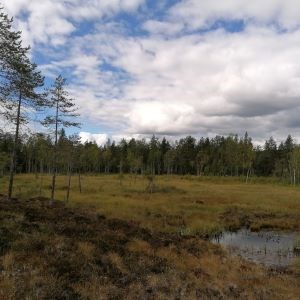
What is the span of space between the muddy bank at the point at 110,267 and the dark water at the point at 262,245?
103 inches

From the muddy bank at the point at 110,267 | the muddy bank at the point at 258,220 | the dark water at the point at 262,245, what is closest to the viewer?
the muddy bank at the point at 110,267

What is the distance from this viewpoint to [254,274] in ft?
54.9

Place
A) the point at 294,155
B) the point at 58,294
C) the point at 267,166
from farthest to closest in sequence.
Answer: the point at 267,166
the point at 294,155
the point at 58,294

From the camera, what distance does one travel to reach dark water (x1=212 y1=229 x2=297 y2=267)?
21875 millimetres

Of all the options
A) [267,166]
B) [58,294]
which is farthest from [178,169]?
[58,294]

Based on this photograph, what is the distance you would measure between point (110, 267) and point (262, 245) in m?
15.1

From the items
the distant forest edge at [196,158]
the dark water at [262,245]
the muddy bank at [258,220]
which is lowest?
the dark water at [262,245]

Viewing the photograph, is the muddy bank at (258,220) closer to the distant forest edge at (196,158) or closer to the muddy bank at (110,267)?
the muddy bank at (110,267)

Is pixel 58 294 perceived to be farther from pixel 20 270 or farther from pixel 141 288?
pixel 141 288

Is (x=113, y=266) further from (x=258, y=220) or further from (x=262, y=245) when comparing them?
(x=258, y=220)

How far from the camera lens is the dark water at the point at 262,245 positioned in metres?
21.9

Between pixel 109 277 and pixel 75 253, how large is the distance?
2198mm

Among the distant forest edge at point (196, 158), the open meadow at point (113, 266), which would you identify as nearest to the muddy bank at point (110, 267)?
the open meadow at point (113, 266)

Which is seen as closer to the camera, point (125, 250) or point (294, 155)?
point (125, 250)
